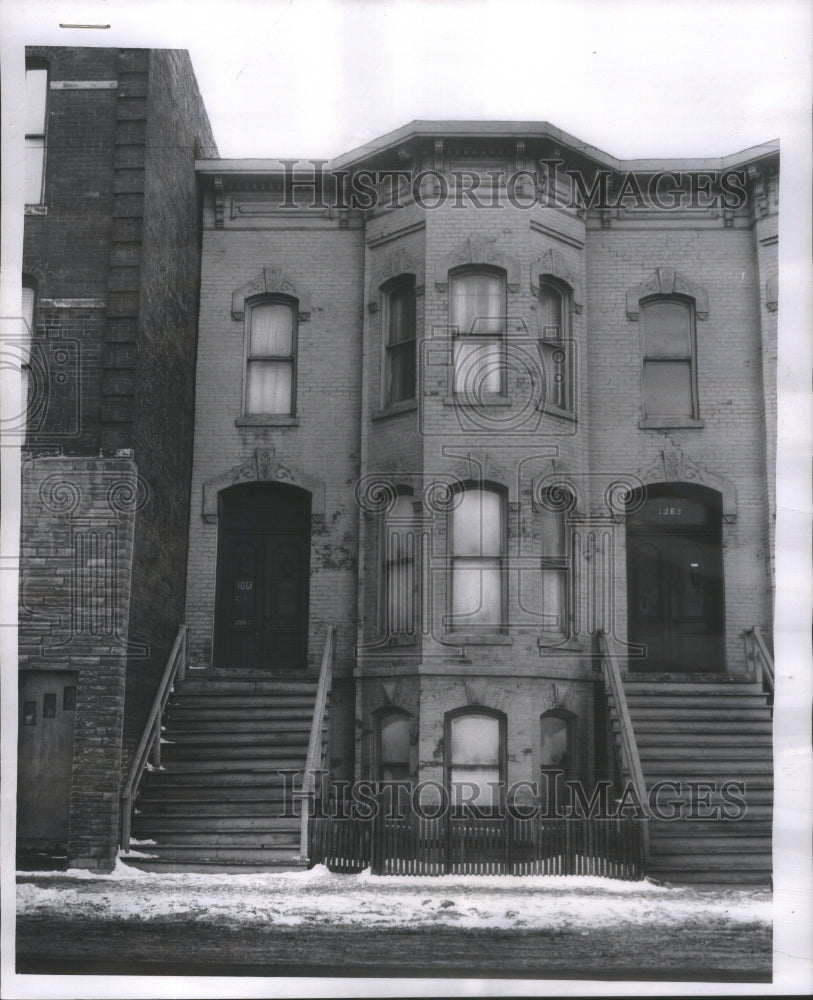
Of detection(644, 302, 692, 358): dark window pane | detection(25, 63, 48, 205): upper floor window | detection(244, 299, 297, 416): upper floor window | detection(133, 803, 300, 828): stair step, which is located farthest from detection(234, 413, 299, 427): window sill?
detection(133, 803, 300, 828): stair step

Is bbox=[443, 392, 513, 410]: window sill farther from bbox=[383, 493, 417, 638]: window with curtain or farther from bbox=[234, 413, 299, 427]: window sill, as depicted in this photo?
bbox=[234, 413, 299, 427]: window sill

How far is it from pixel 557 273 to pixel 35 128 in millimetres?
6449

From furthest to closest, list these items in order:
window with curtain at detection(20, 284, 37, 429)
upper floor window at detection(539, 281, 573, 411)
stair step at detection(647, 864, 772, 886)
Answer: upper floor window at detection(539, 281, 573, 411)
window with curtain at detection(20, 284, 37, 429)
stair step at detection(647, 864, 772, 886)

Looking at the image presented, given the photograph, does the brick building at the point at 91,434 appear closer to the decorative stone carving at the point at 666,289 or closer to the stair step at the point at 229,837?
the stair step at the point at 229,837

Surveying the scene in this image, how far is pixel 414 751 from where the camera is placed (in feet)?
43.8

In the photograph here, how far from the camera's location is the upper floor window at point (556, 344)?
14.6m

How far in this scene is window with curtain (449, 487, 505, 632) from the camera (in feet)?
45.0

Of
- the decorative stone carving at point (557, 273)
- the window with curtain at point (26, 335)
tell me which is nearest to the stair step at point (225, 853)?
the window with curtain at point (26, 335)

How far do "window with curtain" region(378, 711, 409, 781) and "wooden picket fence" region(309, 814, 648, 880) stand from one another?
5.74 ft

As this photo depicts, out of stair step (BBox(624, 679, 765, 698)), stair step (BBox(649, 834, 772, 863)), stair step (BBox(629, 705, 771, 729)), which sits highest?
stair step (BBox(624, 679, 765, 698))

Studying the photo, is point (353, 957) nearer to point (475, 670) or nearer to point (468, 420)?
point (475, 670)

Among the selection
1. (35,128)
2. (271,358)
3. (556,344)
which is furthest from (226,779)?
(35,128)

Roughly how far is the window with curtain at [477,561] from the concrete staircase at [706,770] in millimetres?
1894

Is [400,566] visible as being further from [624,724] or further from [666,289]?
[666,289]
